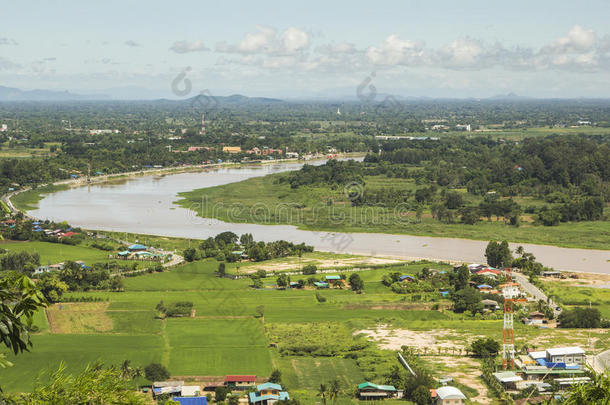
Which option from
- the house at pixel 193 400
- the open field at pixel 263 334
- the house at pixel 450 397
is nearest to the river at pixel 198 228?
the open field at pixel 263 334

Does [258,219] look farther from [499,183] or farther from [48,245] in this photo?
[499,183]

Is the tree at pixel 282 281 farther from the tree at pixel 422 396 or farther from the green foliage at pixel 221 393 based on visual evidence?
the tree at pixel 422 396

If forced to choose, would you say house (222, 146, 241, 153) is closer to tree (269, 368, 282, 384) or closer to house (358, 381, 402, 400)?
tree (269, 368, 282, 384)

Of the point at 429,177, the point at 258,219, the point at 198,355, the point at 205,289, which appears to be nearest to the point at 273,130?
the point at 429,177

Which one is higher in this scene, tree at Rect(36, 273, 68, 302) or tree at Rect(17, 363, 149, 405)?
tree at Rect(17, 363, 149, 405)

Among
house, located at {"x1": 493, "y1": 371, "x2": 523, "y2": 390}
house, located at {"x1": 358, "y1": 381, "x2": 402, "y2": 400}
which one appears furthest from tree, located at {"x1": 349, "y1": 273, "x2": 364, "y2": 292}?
house, located at {"x1": 358, "y1": 381, "x2": 402, "y2": 400}

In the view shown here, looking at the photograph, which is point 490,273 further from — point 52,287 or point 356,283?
point 52,287
